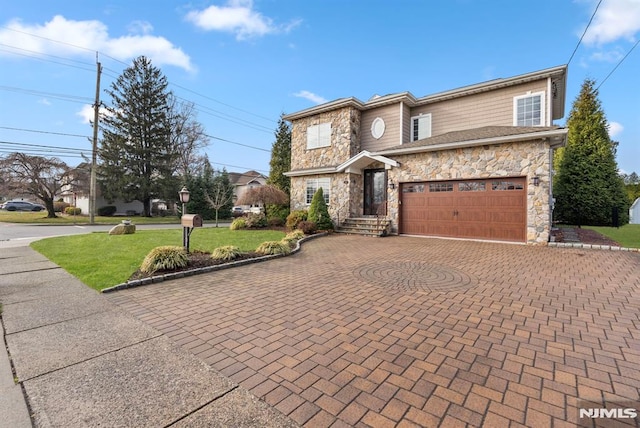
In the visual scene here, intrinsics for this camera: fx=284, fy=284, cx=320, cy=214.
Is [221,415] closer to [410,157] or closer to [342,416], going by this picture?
[342,416]

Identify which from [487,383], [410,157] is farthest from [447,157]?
A: [487,383]

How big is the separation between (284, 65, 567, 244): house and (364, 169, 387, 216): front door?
0.05 meters

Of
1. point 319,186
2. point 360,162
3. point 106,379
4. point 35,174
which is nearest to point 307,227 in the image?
point 319,186

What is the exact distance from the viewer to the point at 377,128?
15.0m

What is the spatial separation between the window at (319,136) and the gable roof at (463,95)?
814 mm

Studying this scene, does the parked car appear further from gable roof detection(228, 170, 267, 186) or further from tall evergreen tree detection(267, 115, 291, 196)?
tall evergreen tree detection(267, 115, 291, 196)

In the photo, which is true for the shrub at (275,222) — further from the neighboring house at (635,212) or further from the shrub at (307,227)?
the neighboring house at (635,212)

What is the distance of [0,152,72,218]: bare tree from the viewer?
20344mm

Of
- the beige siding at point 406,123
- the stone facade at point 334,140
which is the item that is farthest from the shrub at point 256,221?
the beige siding at point 406,123

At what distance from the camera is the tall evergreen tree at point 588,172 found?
1564 centimetres

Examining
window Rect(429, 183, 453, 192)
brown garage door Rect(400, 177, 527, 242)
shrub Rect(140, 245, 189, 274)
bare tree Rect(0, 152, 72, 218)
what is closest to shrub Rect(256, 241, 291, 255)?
shrub Rect(140, 245, 189, 274)

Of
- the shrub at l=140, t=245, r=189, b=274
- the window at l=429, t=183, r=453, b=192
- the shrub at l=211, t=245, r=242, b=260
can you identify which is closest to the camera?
the shrub at l=140, t=245, r=189, b=274

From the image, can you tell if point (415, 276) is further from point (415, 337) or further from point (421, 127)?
point (421, 127)

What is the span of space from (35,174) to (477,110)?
29658mm
